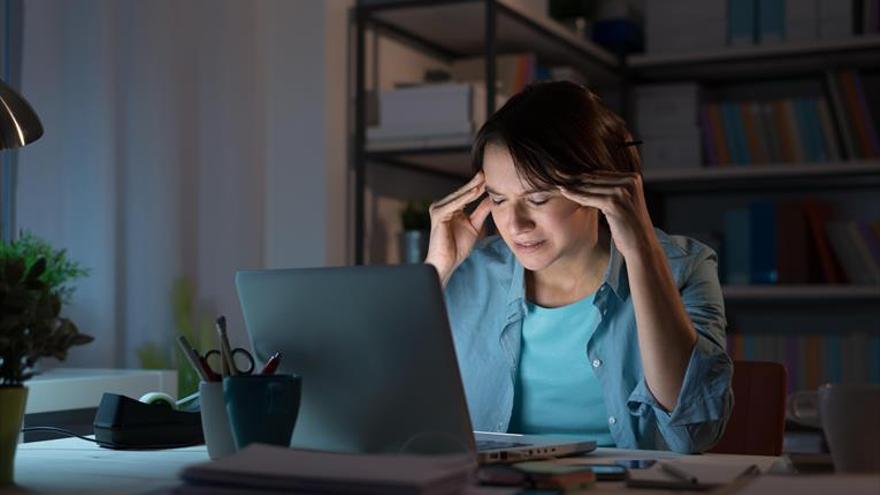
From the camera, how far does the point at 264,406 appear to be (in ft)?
3.91

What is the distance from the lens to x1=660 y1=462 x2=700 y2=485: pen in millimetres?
1093

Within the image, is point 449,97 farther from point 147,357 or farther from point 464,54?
point 147,357

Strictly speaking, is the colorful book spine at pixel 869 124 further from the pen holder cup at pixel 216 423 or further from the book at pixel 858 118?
the pen holder cup at pixel 216 423

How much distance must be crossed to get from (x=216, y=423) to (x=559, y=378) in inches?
23.4

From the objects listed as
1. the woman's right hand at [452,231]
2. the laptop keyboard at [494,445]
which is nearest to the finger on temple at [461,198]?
the woman's right hand at [452,231]

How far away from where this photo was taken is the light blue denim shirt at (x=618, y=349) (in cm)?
153

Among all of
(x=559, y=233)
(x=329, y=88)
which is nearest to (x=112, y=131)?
Answer: (x=329, y=88)

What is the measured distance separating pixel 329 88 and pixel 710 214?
56.7 inches

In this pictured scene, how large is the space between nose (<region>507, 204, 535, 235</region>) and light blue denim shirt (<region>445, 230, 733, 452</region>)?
0.40 ft

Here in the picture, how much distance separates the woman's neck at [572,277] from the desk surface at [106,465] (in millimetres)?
461

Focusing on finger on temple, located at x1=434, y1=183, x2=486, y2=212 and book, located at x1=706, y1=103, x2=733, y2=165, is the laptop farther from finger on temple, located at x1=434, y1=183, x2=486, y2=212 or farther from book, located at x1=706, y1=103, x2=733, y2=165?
book, located at x1=706, y1=103, x2=733, y2=165

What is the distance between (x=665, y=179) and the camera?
3520mm

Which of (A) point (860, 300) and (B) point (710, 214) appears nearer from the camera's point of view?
(A) point (860, 300)

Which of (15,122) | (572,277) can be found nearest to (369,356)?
(572,277)
